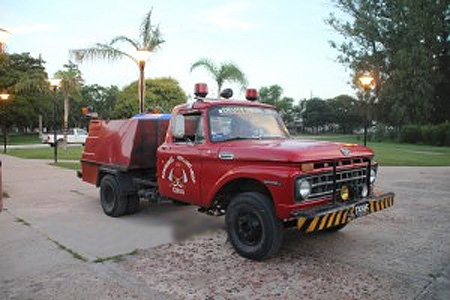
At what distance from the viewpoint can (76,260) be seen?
5.29 metres

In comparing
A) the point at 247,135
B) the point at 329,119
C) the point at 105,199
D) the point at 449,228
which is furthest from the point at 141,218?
the point at 329,119

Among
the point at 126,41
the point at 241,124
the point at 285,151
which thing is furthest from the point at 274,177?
the point at 126,41

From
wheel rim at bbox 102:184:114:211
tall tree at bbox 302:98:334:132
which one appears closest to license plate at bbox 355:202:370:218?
wheel rim at bbox 102:184:114:211

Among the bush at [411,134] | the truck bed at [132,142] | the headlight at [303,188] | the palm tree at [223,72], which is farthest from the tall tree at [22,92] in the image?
the headlight at [303,188]

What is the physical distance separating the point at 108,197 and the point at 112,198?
0.19 m

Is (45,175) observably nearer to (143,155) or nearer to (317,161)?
(143,155)

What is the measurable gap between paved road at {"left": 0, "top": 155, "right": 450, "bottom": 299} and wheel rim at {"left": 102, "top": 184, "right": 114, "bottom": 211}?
234mm

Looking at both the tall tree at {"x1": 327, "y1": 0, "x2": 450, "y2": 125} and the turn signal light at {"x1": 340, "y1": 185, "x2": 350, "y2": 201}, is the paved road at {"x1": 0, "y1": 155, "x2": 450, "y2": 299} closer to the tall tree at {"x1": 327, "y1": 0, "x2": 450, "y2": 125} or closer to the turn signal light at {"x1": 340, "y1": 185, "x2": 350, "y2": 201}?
the turn signal light at {"x1": 340, "y1": 185, "x2": 350, "y2": 201}

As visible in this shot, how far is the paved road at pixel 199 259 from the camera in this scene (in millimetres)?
4379

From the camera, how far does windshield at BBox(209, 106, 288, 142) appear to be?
5855 mm

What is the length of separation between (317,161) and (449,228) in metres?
3.55

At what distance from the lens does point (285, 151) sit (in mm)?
4809

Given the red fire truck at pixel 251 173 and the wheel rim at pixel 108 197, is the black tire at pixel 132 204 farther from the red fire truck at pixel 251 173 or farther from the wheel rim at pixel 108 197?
the wheel rim at pixel 108 197

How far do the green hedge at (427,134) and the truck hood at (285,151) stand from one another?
3602 centimetres
